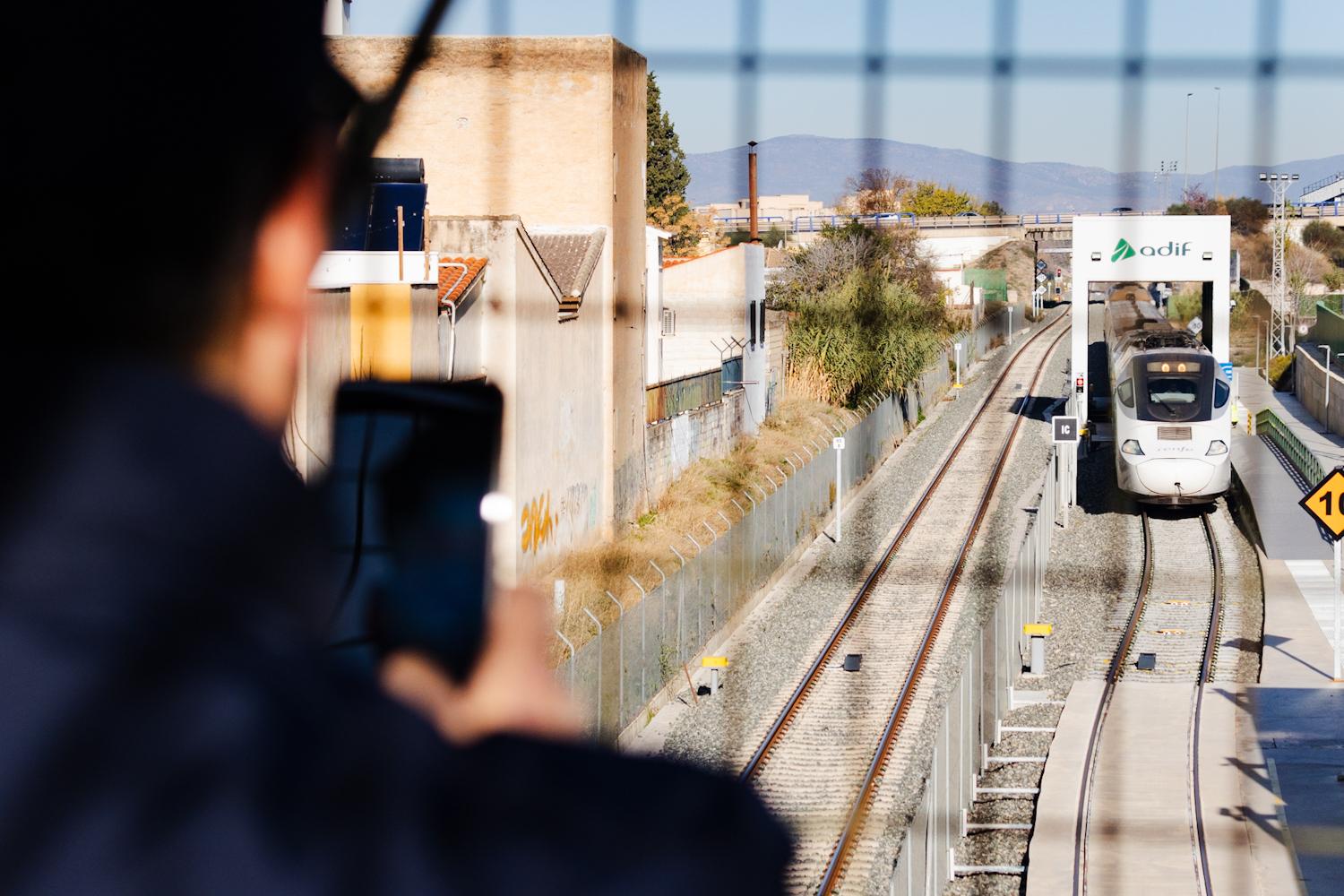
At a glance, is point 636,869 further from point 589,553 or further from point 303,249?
point 589,553

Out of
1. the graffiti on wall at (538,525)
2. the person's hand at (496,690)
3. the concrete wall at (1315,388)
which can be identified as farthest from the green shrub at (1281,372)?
the person's hand at (496,690)

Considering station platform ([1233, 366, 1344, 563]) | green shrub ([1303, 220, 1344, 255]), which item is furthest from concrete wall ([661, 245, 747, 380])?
station platform ([1233, 366, 1344, 563])

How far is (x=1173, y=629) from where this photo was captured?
8.49m

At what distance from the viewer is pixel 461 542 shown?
742 mm

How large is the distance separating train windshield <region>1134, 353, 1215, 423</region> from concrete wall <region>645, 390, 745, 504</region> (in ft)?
7.67

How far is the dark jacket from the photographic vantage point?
0.33 m

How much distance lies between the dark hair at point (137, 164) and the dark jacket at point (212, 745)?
3 centimetres

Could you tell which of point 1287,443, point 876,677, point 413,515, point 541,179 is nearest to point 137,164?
point 413,515

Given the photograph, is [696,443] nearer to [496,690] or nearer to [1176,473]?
[1176,473]

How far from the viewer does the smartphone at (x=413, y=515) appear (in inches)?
23.2

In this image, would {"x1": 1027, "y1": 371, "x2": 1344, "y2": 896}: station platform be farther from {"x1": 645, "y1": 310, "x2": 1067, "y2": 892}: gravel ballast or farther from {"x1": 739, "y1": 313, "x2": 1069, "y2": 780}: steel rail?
{"x1": 739, "y1": 313, "x2": 1069, "y2": 780}: steel rail

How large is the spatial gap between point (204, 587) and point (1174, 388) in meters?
7.98

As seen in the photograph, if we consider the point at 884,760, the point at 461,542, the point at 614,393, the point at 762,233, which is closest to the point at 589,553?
the point at 884,760

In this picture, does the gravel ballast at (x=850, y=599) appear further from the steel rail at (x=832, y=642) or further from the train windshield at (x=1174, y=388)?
the train windshield at (x=1174, y=388)
